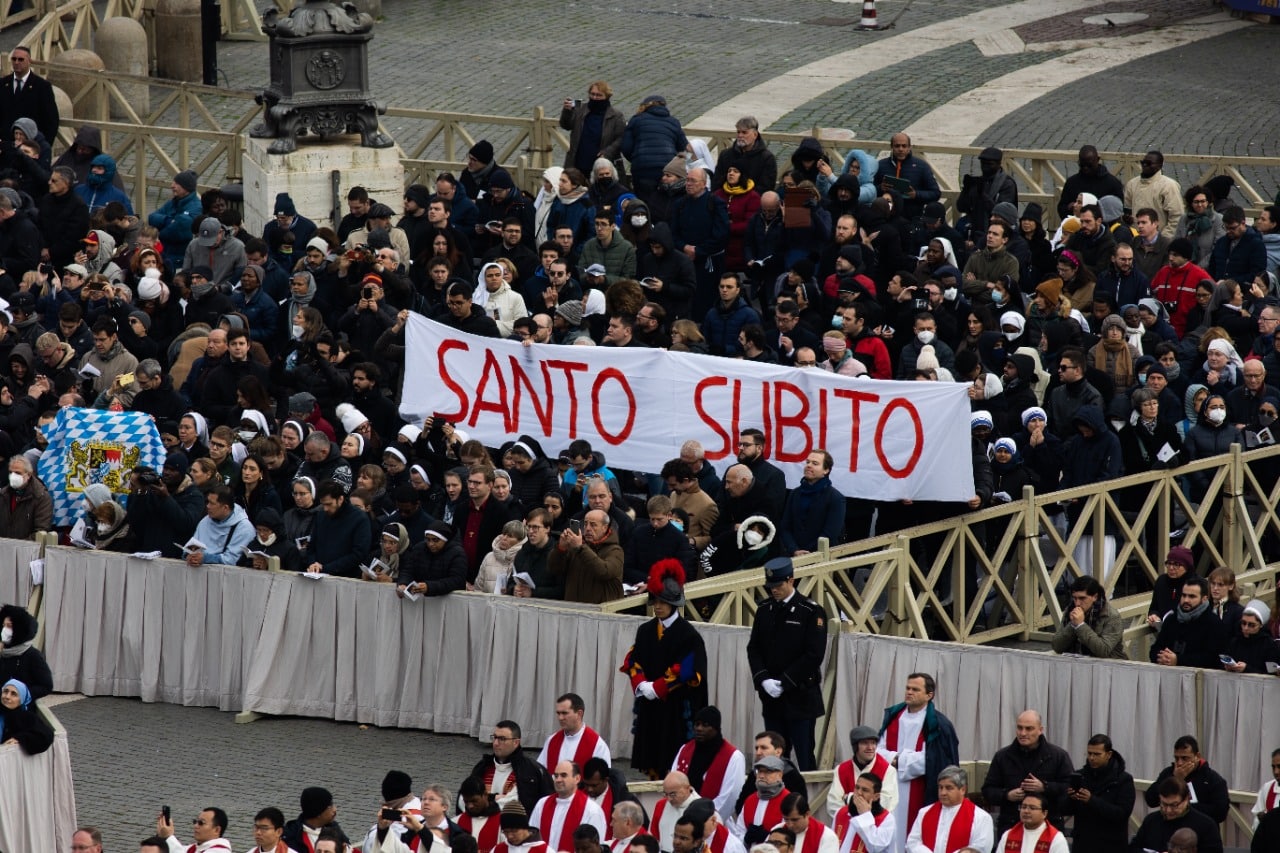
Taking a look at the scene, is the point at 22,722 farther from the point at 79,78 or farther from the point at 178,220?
the point at 79,78

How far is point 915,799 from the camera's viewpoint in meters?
17.5

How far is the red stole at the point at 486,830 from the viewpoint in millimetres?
16562

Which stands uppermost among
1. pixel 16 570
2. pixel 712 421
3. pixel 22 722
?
pixel 712 421

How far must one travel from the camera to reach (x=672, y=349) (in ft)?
70.0

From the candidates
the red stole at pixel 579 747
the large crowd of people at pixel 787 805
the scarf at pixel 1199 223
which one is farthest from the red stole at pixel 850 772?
the scarf at pixel 1199 223

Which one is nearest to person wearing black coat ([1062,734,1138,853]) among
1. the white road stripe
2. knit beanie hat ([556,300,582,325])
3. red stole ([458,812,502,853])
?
red stole ([458,812,502,853])

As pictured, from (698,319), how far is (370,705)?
234 inches

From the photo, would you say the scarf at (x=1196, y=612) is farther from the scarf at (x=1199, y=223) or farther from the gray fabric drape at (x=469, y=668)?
the scarf at (x=1199, y=223)

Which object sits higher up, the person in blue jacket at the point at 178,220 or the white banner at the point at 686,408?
the person in blue jacket at the point at 178,220

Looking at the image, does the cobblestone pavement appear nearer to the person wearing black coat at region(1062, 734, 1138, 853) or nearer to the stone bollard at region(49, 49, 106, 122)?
the person wearing black coat at region(1062, 734, 1138, 853)

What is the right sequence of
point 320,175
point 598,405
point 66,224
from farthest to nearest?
1. point 320,175
2. point 66,224
3. point 598,405

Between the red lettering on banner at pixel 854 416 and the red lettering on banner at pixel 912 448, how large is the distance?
17 centimetres

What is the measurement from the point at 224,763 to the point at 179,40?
62.3 feet

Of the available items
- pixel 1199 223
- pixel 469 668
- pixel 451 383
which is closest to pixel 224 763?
pixel 469 668
